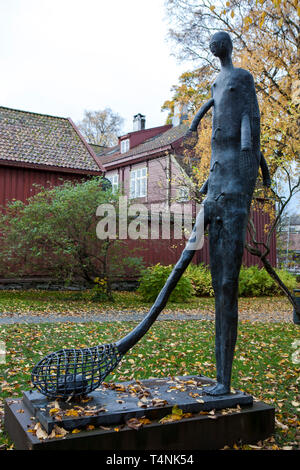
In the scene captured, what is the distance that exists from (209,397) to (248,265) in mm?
20330

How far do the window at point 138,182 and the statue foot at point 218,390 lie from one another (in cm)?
2338

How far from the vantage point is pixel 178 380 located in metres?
4.25

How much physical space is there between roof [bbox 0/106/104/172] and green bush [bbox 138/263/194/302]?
243 inches

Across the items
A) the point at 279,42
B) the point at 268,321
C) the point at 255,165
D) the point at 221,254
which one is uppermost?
the point at 279,42

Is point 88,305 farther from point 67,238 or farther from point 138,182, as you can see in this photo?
point 138,182

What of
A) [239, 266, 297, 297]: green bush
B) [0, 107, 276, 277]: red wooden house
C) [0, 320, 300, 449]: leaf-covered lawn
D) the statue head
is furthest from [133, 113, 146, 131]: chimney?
the statue head

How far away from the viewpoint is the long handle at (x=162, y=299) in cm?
364

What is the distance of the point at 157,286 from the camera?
49.0ft

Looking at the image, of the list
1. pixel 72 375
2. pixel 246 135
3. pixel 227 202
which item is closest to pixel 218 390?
pixel 72 375

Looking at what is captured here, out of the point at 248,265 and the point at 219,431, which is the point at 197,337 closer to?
the point at 219,431

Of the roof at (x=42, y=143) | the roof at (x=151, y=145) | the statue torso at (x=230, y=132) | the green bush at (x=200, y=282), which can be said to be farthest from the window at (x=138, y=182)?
the statue torso at (x=230, y=132)

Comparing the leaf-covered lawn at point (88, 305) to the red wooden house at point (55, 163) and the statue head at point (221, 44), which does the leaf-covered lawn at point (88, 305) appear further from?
the statue head at point (221, 44)

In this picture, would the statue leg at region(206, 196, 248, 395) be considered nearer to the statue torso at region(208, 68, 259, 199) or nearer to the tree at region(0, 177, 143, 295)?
the statue torso at region(208, 68, 259, 199)
